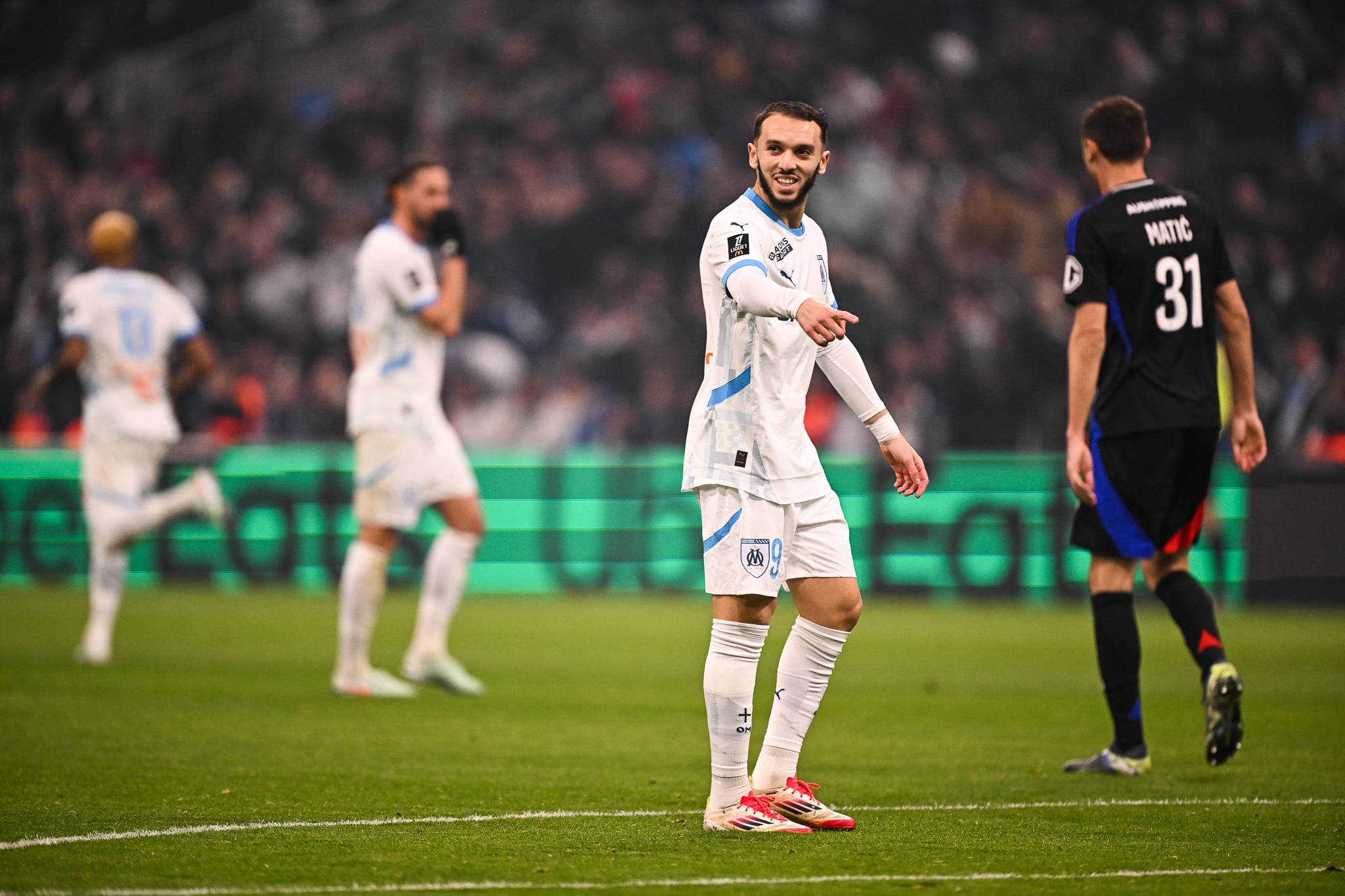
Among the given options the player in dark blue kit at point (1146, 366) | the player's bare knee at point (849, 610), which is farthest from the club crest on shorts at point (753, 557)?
the player in dark blue kit at point (1146, 366)

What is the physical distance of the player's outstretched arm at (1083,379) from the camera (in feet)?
19.1

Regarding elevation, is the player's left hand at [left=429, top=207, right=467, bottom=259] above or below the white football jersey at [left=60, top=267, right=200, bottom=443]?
above

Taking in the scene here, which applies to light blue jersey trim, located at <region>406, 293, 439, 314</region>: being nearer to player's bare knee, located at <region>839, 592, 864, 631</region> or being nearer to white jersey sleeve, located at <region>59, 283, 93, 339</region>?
white jersey sleeve, located at <region>59, 283, 93, 339</region>

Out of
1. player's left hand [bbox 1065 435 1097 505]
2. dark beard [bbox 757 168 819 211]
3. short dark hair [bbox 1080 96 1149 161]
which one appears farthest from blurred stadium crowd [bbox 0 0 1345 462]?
dark beard [bbox 757 168 819 211]

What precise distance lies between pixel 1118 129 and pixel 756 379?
2.00 meters

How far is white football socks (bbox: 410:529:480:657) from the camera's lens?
8852mm

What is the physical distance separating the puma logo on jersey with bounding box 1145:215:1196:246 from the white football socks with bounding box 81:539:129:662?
6.40 m

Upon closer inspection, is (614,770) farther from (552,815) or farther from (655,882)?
(655,882)

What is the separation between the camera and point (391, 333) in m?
8.68

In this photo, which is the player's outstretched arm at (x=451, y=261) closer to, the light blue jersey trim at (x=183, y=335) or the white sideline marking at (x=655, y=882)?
the light blue jersey trim at (x=183, y=335)

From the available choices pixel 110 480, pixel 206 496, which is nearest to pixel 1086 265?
pixel 206 496

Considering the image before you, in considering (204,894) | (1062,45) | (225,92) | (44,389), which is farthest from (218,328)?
(204,894)

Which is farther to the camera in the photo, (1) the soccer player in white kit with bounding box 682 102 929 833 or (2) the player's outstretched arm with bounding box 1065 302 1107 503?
(2) the player's outstretched arm with bounding box 1065 302 1107 503

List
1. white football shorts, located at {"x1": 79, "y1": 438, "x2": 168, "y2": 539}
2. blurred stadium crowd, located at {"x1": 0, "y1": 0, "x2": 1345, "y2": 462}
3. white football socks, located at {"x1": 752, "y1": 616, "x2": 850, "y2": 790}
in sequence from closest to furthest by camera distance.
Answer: white football socks, located at {"x1": 752, "y1": 616, "x2": 850, "y2": 790} < white football shorts, located at {"x1": 79, "y1": 438, "x2": 168, "y2": 539} < blurred stadium crowd, located at {"x1": 0, "y1": 0, "x2": 1345, "y2": 462}
